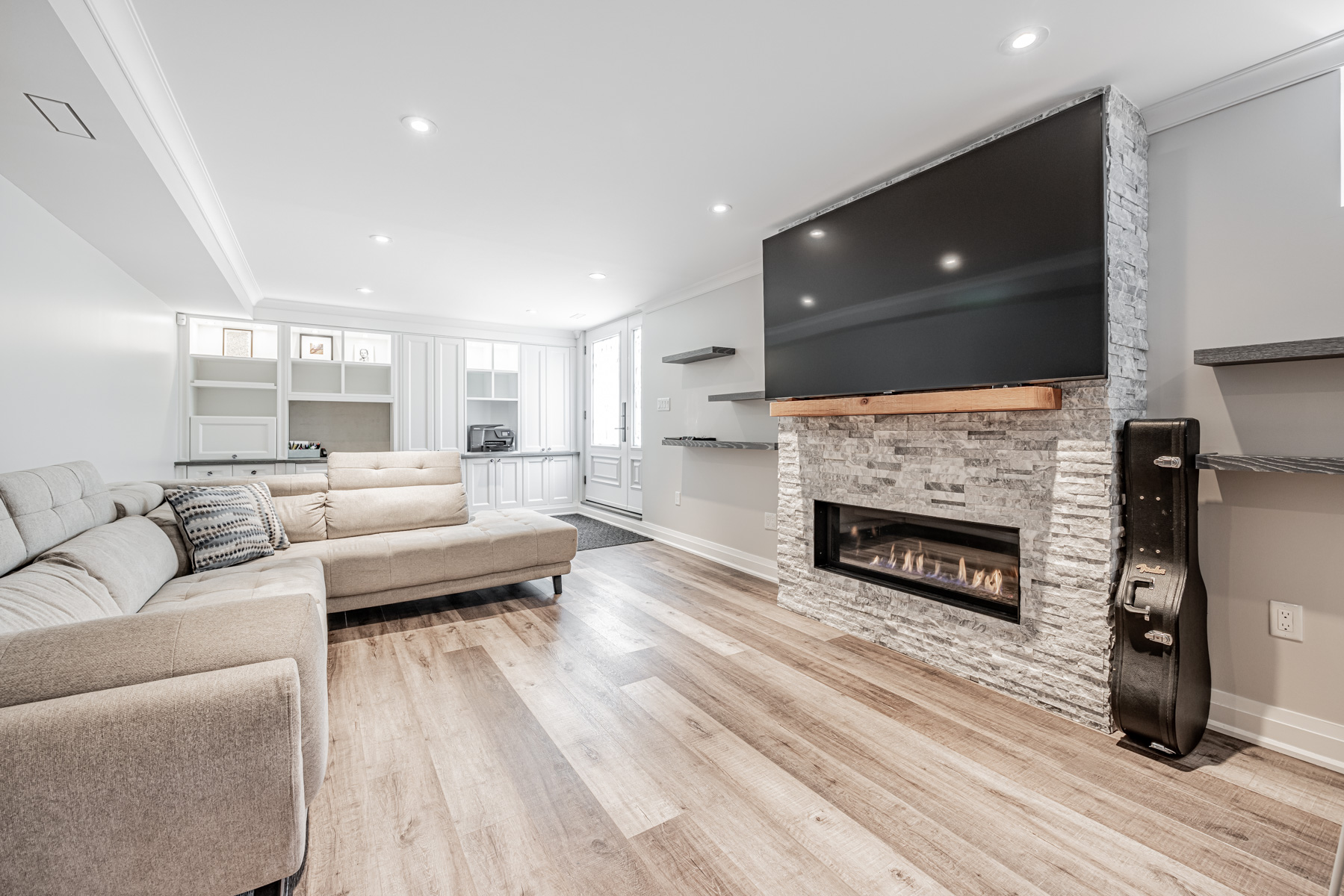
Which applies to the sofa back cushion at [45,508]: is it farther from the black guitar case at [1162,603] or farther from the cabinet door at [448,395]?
the cabinet door at [448,395]

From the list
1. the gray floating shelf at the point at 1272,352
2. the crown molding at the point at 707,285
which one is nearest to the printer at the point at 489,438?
the crown molding at the point at 707,285

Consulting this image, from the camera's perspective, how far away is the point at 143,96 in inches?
75.6

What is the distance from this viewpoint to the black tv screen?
6.75 feet

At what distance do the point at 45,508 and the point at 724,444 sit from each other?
3337 millimetres

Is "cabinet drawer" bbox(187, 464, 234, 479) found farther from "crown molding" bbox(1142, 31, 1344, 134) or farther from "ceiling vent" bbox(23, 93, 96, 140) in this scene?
"crown molding" bbox(1142, 31, 1344, 134)

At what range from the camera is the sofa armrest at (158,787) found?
2.93ft

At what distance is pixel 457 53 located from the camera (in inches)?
74.7

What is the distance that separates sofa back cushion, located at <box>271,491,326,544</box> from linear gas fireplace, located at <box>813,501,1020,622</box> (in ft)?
9.80

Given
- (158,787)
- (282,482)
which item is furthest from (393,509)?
(158,787)

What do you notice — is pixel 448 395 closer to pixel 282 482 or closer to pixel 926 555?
pixel 282 482

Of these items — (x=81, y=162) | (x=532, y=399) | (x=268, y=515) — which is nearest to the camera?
(x=81, y=162)

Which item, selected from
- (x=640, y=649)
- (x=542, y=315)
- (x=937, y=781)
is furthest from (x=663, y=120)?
(x=542, y=315)

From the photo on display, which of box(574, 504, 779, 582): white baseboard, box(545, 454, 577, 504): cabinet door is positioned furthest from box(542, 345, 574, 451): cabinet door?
box(574, 504, 779, 582): white baseboard

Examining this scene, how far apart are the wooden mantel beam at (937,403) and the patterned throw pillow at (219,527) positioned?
9.55ft
